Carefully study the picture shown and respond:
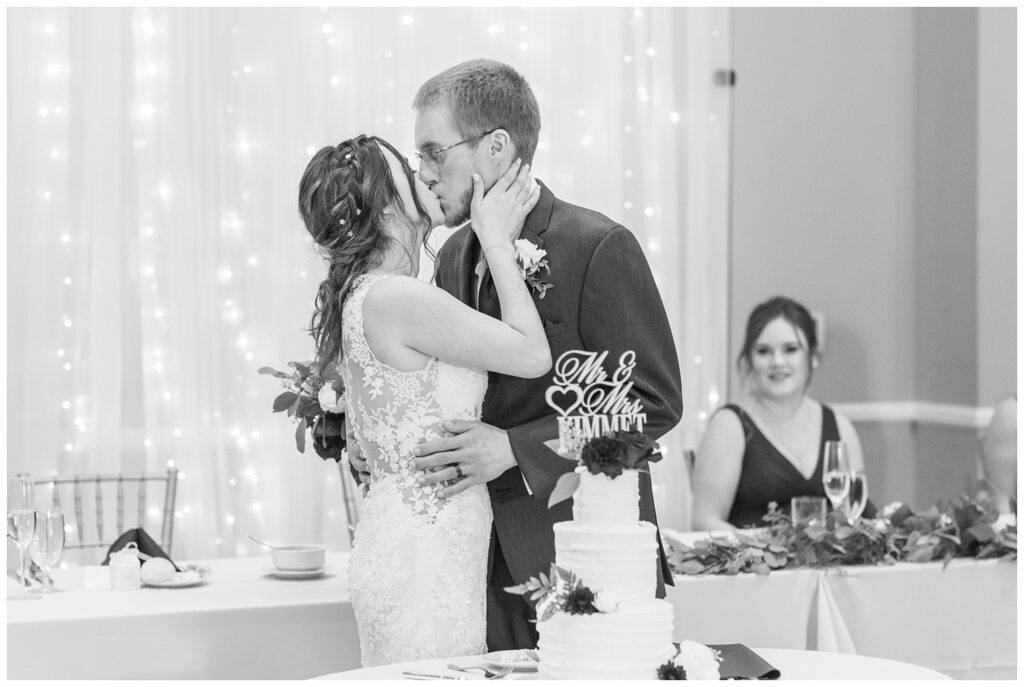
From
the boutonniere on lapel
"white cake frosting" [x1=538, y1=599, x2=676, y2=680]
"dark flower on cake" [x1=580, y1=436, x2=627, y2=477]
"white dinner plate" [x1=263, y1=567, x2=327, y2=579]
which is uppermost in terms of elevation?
the boutonniere on lapel

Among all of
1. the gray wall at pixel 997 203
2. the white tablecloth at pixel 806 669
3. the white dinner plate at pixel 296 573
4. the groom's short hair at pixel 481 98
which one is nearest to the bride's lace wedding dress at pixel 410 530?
the white tablecloth at pixel 806 669

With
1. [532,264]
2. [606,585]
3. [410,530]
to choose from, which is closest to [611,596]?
[606,585]

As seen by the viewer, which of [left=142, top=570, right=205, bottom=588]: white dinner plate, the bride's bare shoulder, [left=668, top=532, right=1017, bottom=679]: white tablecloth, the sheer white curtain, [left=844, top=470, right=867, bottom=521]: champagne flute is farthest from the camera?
the sheer white curtain

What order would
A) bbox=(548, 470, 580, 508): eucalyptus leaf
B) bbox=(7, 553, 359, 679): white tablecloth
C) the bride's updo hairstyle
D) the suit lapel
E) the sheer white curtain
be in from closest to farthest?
1. bbox=(548, 470, 580, 508): eucalyptus leaf
2. the bride's updo hairstyle
3. the suit lapel
4. bbox=(7, 553, 359, 679): white tablecloth
5. the sheer white curtain

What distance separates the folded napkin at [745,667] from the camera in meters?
1.88

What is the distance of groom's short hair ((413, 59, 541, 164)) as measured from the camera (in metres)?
2.40

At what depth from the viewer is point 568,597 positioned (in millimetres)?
1682

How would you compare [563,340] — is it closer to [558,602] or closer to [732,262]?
[558,602]

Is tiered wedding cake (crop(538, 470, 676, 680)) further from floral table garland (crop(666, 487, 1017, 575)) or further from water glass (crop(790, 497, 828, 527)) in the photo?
water glass (crop(790, 497, 828, 527))

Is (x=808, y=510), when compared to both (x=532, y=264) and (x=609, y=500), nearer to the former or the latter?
(x=532, y=264)

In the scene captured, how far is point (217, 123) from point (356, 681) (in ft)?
11.0

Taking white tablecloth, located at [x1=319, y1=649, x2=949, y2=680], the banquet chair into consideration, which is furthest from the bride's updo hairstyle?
the banquet chair

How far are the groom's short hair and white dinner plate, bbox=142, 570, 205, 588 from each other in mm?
1383

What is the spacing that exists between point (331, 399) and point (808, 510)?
57.1 inches
